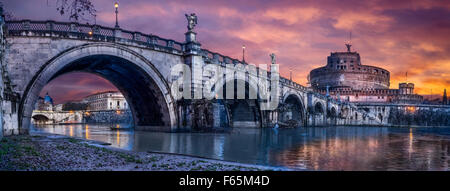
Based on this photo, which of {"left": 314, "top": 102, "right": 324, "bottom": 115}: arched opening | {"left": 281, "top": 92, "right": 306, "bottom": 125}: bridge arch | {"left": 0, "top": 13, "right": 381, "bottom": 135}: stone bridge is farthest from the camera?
{"left": 314, "top": 102, "right": 324, "bottom": 115}: arched opening

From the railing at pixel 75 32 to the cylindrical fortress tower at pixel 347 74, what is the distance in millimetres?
100939

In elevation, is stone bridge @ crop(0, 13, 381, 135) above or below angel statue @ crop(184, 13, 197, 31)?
below

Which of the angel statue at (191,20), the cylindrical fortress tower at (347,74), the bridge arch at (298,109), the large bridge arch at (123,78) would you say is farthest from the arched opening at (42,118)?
the cylindrical fortress tower at (347,74)

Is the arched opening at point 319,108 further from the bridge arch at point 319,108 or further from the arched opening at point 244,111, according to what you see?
the arched opening at point 244,111

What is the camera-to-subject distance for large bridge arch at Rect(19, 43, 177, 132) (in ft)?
57.2

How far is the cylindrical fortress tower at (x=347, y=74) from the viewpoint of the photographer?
116244 mm

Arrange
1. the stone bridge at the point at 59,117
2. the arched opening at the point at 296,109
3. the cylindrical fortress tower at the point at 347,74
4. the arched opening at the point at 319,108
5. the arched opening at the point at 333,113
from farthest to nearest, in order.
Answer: the cylindrical fortress tower at the point at 347,74
the stone bridge at the point at 59,117
the arched opening at the point at 333,113
the arched opening at the point at 319,108
the arched opening at the point at 296,109

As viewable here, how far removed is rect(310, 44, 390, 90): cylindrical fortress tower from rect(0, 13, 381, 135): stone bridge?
86.1 m

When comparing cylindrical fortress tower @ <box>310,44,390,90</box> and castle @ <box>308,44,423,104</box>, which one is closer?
castle @ <box>308,44,423,104</box>

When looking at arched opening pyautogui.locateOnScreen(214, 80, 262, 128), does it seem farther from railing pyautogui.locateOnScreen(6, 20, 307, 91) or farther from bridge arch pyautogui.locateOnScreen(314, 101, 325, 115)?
bridge arch pyautogui.locateOnScreen(314, 101, 325, 115)

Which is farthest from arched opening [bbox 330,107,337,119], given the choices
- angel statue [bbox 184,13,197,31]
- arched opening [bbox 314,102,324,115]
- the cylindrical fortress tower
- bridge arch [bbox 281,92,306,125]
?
angel statue [bbox 184,13,197,31]

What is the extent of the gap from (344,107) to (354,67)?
53.2 m
